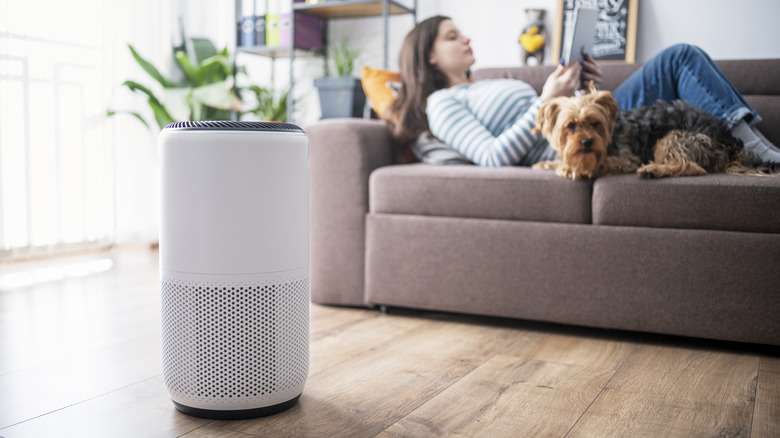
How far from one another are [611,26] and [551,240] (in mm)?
1670

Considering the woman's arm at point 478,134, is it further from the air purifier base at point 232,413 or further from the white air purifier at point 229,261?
the air purifier base at point 232,413

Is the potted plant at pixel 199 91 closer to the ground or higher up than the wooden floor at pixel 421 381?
higher up

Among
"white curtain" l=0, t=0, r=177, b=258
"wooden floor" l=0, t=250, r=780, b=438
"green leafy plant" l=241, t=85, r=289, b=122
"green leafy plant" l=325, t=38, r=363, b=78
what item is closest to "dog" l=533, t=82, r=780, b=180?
"wooden floor" l=0, t=250, r=780, b=438

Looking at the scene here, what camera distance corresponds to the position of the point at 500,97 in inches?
96.0

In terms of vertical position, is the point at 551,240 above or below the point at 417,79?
below

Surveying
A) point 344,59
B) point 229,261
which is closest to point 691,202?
point 229,261

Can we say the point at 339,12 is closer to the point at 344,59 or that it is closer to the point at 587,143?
the point at 344,59

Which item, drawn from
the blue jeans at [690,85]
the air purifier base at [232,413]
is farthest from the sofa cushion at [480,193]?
the air purifier base at [232,413]

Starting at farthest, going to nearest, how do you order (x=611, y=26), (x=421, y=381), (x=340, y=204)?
(x=611, y=26), (x=340, y=204), (x=421, y=381)

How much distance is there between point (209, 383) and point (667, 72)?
1.88 metres

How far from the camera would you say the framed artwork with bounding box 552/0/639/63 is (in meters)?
3.13

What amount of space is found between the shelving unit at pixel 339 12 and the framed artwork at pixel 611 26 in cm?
77

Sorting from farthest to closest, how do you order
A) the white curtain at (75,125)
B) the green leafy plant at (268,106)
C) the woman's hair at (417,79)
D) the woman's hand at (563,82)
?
the green leafy plant at (268,106), the white curtain at (75,125), the woman's hair at (417,79), the woman's hand at (563,82)

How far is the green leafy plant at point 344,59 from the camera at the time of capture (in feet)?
11.5
